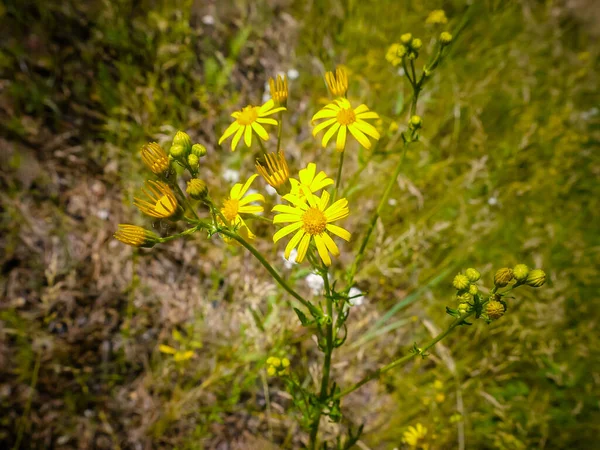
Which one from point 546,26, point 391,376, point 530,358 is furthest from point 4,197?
point 546,26

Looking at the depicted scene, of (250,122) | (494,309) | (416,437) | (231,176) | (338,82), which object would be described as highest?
(231,176)

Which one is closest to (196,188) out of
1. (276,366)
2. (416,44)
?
(276,366)

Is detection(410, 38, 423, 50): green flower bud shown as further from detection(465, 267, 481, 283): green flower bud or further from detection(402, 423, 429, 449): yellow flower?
detection(402, 423, 429, 449): yellow flower

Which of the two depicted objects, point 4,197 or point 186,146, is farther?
point 4,197

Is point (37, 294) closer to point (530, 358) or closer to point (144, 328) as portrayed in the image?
point (144, 328)

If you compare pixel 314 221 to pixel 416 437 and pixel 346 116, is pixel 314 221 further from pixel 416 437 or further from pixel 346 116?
pixel 416 437

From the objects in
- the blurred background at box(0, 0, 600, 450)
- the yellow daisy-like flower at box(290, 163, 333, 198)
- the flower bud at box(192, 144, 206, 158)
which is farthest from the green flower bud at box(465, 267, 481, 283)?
the flower bud at box(192, 144, 206, 158)
